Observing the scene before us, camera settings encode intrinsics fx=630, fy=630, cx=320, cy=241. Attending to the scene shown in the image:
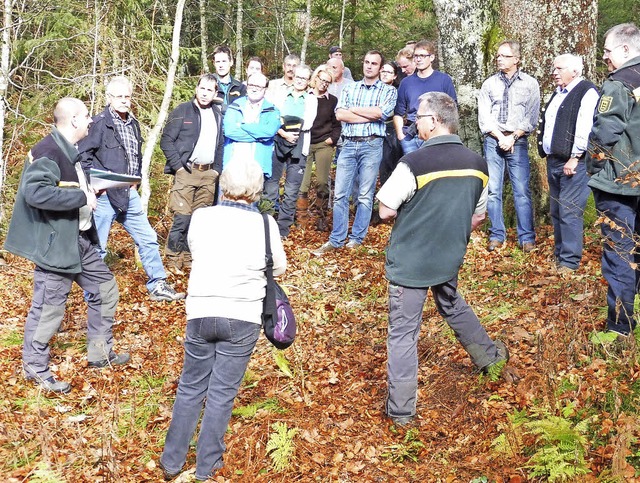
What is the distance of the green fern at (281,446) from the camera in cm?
452

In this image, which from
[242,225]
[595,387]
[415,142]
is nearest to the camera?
[242,225]

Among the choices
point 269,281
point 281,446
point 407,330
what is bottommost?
point 281,446

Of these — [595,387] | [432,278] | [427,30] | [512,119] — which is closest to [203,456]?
[432,278]

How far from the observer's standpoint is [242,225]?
4.17 meters

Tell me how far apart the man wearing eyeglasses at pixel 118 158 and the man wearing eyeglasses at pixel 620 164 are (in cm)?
487

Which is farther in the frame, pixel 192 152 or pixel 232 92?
pixel 232 92

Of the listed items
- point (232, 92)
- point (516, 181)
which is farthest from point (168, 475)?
point (232, 92)

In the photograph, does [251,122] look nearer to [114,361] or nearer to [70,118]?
[70,118]

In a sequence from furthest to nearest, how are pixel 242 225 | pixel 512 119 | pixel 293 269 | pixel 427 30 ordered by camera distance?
pixel 427 30 < pixel 293 269 < pixel 512 119 < pixel 242 225

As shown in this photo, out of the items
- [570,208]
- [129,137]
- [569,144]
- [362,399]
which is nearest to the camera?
[362,399]

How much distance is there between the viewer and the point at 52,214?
5.52 meters

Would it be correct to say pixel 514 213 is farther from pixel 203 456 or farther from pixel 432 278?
pixel 203 456

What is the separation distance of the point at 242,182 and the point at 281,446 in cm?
196

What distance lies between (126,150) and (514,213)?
17.3ft
